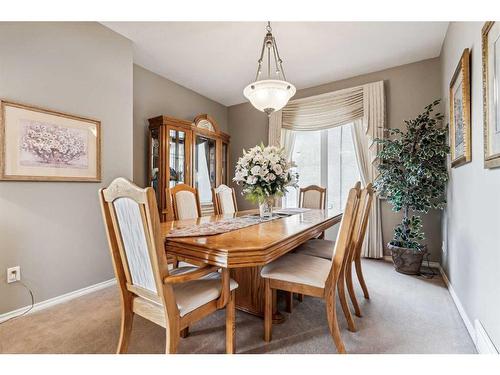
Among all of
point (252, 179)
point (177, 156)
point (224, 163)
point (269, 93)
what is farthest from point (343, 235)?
point (224, 163)

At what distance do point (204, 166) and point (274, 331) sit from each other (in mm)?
2741

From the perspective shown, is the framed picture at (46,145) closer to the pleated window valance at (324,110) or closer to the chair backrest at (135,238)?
the chair backrest at (135,238)

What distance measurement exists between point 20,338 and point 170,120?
2481mm

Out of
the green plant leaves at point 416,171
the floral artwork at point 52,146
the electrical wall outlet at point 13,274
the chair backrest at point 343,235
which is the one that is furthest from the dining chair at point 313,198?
the electrical wall outlet at point 13,274

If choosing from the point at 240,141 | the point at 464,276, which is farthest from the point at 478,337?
the point at 240,141

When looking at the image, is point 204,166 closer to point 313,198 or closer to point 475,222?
point 313,198

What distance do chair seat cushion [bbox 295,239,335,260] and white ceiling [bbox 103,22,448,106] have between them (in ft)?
6.96

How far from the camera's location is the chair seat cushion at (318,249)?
6.68 ft

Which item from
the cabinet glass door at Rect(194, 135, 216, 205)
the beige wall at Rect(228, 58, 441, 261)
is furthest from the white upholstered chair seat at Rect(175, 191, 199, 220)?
the beige wall at Rect(228, 58, 441, 261)

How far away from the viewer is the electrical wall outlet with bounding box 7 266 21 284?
1.90 m

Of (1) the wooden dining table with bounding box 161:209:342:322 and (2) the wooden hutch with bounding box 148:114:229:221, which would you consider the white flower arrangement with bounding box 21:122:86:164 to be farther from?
(1) the wooden dining table with bounding box 161:209:342:322

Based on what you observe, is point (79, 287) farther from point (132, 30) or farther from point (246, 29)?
point (246, 29)

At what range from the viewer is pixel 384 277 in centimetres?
272

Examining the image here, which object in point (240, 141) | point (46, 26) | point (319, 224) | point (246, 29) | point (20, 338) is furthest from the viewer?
point (240, 141)
